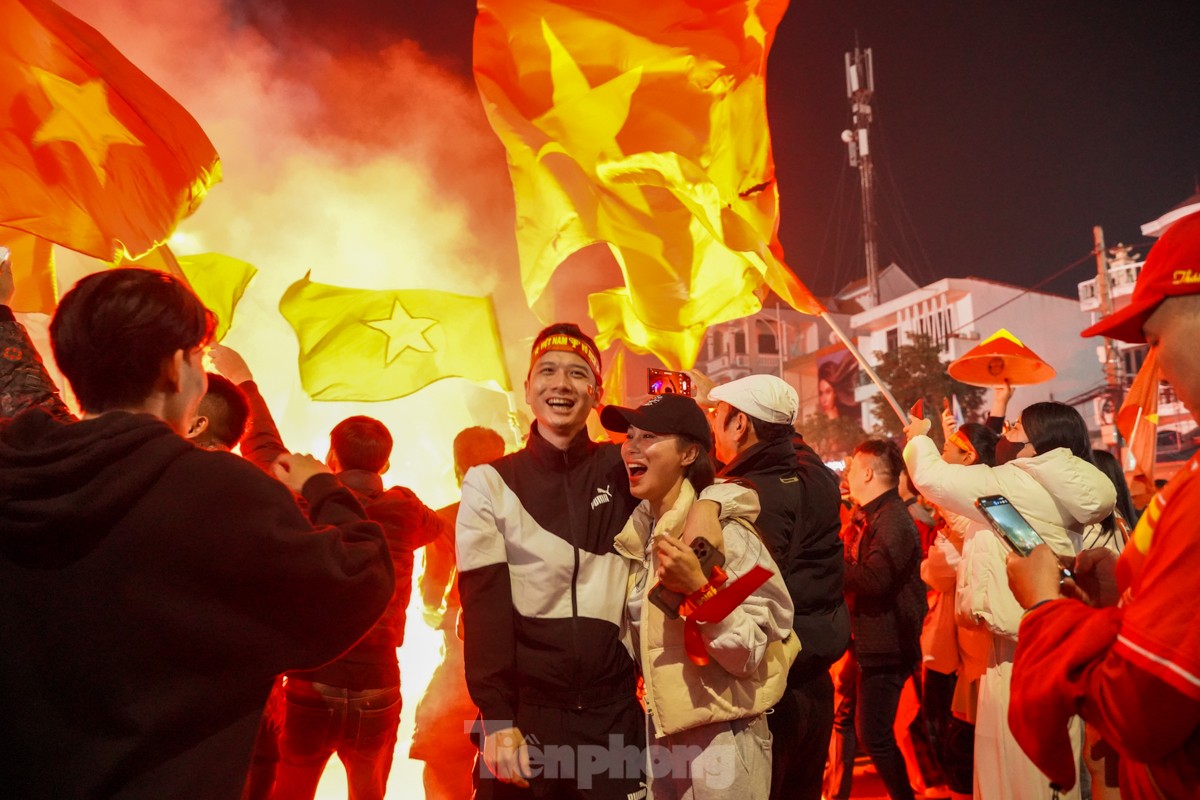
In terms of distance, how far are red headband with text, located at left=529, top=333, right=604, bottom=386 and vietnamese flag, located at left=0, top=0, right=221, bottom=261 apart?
2496 millimetres

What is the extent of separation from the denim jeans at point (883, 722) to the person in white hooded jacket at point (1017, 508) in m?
1.13

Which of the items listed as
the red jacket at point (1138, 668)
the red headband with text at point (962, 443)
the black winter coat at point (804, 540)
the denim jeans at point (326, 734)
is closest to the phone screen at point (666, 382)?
the black winter coat at point (804, 540)

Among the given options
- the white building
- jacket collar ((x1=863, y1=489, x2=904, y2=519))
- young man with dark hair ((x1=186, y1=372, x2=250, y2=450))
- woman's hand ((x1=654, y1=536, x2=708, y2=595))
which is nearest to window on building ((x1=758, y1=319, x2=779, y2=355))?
the white building

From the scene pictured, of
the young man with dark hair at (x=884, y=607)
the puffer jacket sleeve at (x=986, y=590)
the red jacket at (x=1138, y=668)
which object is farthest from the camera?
the young man with dark hair at (x=884, y=607)

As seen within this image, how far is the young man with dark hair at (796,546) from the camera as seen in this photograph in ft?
11.3

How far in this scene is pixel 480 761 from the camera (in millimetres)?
2812

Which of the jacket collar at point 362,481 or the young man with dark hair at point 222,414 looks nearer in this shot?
the young man with dark hair at point 222,414

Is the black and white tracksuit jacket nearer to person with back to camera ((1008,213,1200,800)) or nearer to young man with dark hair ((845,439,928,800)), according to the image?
person with back to camera ((1008,213,1200,800))

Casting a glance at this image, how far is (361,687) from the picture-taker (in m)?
3.69

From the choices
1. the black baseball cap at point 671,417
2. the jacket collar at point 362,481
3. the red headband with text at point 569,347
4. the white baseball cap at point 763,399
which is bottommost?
the jacket collar at point 362,481

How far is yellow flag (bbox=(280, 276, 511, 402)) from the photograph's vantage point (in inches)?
241

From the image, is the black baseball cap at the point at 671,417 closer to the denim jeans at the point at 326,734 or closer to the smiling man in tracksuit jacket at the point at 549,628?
the smiling man in tracksuit jacket at the point at 549,628

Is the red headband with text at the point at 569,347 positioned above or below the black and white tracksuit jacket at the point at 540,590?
above

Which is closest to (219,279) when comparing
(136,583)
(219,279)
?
(219,279)
